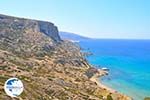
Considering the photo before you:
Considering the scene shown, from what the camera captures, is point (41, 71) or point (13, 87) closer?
point (13, 87)

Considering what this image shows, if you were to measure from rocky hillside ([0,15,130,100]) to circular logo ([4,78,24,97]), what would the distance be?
31.8 m

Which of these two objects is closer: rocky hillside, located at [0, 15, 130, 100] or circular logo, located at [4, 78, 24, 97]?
circular logo, located at [4, 78, 24, 97]

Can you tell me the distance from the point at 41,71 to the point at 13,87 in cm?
10117

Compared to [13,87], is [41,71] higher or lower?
lower

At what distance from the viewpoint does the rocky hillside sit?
86.2 meters

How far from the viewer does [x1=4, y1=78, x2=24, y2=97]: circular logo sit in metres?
22.5

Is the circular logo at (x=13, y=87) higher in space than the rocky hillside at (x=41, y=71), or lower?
higher

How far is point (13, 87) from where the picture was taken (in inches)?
909

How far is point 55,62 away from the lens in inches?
6014

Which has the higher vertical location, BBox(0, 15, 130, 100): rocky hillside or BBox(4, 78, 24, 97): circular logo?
BBox(4, 78, 24, 97): circular logo

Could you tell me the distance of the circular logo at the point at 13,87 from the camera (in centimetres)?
2245

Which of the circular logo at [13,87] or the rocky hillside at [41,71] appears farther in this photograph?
the rocky hillside at [41,71]

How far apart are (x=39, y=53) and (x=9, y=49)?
17873 mm

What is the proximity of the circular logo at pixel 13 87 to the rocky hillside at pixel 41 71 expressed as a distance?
31.8m
